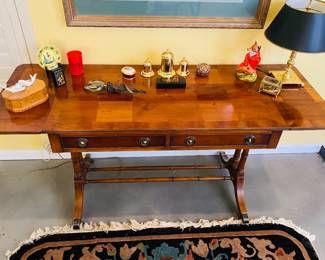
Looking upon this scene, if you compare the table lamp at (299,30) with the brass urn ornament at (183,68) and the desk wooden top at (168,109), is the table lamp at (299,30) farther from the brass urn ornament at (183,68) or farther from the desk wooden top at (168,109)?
the brass urn ornament at (183,68)

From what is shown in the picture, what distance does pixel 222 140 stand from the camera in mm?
1354

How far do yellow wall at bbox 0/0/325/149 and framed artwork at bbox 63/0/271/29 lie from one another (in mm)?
54

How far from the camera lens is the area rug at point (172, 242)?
1591 mm

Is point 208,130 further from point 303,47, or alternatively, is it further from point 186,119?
point 303,47

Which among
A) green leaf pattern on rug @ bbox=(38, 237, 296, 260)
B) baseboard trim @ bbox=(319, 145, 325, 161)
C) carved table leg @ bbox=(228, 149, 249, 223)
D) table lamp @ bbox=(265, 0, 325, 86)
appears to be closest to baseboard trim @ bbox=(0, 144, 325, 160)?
baseboard trim @ bbox=(319, 145, 325, 161)

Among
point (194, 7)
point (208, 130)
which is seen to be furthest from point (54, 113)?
point (194, 7)

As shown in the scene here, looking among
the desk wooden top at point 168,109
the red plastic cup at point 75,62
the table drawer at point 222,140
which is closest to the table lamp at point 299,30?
the desk wooden top at point 168,109

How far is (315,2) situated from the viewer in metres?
1.43

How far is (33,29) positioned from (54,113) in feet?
1.80

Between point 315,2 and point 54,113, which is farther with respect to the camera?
point 315,2

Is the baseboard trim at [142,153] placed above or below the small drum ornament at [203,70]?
below

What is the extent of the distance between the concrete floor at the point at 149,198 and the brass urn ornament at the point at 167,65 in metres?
0.79

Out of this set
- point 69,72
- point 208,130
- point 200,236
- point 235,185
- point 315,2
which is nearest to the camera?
point 208,130

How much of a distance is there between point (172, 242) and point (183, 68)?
969 millimetres
